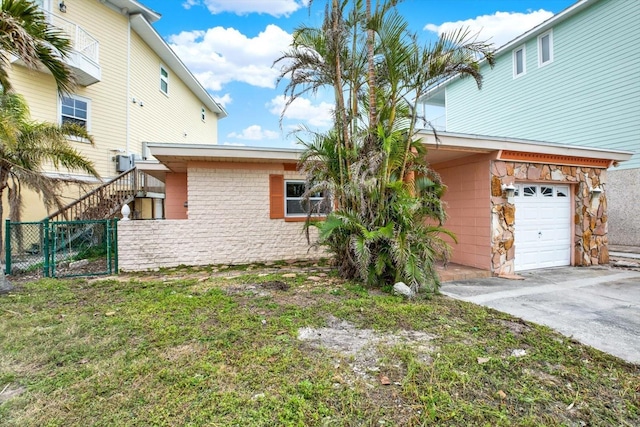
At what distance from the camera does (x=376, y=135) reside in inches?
229

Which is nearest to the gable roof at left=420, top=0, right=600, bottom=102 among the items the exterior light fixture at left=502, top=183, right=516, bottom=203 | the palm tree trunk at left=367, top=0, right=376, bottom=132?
the exterior light fixture at left=502, top=183, right=516, bottom=203

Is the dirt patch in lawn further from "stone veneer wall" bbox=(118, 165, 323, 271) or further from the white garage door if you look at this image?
the white garage door

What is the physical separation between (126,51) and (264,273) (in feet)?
36.8

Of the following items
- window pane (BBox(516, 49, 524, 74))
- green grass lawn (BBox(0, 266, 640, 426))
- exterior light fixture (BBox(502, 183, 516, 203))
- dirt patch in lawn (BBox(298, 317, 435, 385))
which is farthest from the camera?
window pane (BBox(516, 49, 524, 74))

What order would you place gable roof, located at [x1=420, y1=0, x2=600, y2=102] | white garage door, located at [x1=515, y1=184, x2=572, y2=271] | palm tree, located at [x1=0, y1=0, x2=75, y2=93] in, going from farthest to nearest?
gable roof, located at [x1=420, y1=0, x2=600, y2=102], white garage door, located at [x1=515, y1=184, x2=572, y2=271], palm tree, located at [x1=0, y1=0, x2=75, y2=93]

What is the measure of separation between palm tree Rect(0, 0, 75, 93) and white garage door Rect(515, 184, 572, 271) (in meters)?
10.0

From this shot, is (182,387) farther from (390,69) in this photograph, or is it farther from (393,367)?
(390,69)

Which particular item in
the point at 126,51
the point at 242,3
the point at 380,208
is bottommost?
the point at 380,208

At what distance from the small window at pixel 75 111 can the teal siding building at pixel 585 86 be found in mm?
12571

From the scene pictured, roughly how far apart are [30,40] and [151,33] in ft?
33.1

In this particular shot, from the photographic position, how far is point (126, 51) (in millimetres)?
12141

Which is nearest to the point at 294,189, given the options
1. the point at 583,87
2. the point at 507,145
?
the point at 507,145

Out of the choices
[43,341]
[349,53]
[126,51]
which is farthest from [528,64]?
[43,341]

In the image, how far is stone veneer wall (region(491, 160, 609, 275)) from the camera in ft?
23.7
